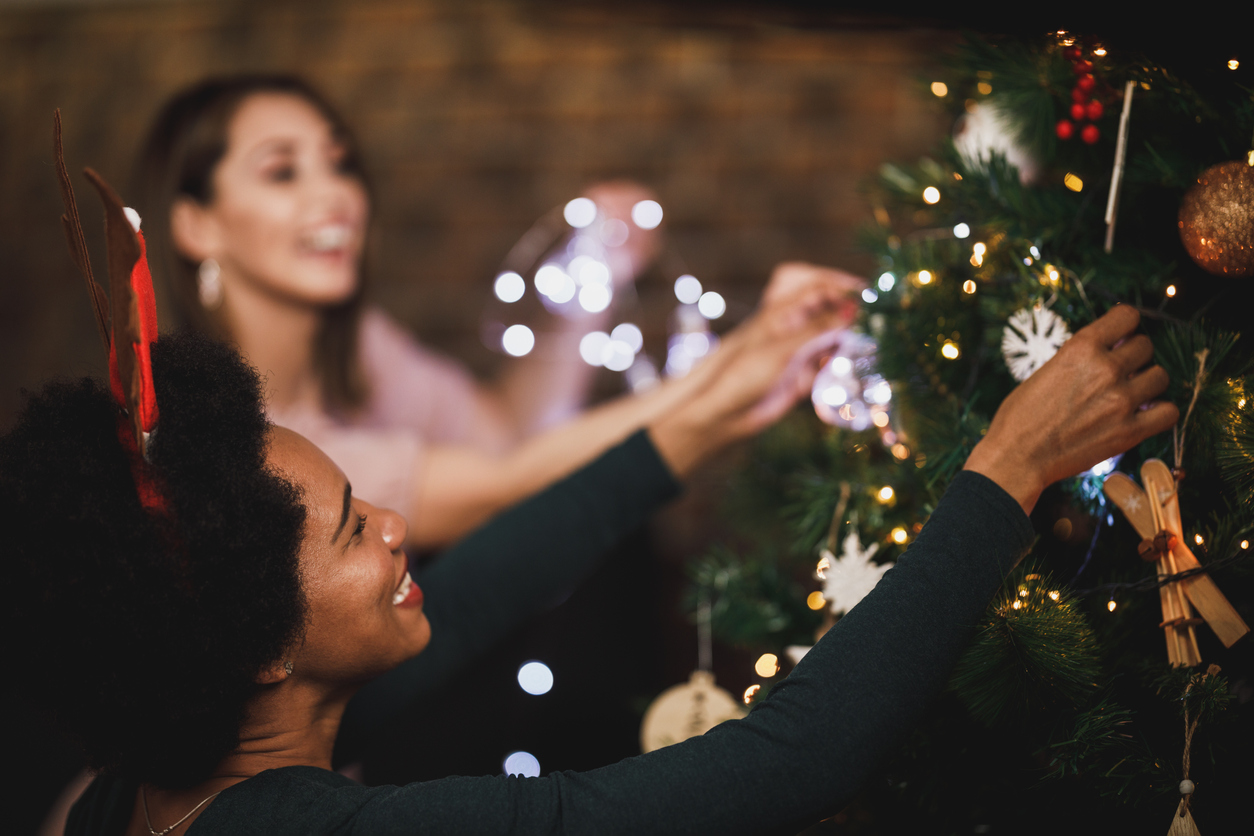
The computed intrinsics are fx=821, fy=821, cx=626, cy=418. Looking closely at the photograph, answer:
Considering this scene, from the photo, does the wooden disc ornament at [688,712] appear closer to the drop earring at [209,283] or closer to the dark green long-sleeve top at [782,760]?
the dark green long-sleeve top at [782,760]

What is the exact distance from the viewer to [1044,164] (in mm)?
972

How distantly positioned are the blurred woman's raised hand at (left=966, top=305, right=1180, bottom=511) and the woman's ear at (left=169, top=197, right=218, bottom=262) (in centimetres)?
149

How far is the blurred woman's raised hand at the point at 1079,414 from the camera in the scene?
733 mm

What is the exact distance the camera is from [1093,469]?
0.83 meters

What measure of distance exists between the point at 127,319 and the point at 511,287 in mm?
1225

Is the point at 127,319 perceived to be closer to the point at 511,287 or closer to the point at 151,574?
the point at 151,574


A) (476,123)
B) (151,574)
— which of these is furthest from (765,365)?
(476,123)

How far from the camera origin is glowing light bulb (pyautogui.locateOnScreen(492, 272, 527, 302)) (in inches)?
71.9

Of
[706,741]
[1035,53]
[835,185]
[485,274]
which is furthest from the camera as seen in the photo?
[485,274]

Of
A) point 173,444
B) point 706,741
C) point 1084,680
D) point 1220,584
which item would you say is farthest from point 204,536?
point 1220,584

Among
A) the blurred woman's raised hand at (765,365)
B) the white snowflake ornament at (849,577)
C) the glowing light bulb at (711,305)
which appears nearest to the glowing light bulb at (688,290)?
the glowing light bulb at (711,305)

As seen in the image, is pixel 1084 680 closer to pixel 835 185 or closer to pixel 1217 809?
pixel 1217 809

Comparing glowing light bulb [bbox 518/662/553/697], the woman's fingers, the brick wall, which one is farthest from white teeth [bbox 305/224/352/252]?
the woman's fingers

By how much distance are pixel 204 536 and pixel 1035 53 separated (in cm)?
97
